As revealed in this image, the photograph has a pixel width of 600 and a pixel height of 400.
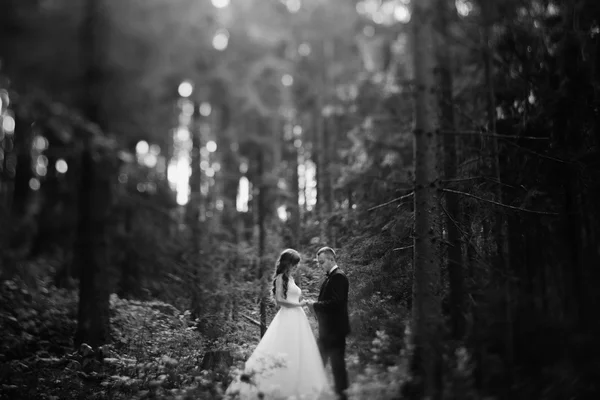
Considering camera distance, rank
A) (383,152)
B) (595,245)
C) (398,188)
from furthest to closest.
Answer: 1. (383,152)
2. (398,188)
3. (595,245)

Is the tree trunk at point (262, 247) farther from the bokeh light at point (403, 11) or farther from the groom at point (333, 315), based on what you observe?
the bokeh light at point (403, 11)

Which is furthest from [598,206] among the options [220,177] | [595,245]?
[220,177]

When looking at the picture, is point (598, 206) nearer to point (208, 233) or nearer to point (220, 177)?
point (208, 233)

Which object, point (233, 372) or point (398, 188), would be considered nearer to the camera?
point (233, 372)

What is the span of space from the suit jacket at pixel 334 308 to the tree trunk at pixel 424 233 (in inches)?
39.1

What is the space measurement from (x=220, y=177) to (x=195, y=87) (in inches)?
141

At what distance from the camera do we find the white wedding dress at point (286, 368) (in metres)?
7.45

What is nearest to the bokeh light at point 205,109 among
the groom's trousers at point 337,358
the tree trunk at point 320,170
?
the tree trunk at point 320,170

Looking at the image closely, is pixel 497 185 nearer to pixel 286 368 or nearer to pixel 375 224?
pixel 375 224

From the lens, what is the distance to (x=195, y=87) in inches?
821

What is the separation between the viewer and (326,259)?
27.1 ft

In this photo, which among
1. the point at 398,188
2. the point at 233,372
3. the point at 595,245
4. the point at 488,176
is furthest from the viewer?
the point at 398,188

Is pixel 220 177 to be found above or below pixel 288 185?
above

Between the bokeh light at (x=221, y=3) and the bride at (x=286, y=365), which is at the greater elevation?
the bokeh light at (x=221, y=3)
